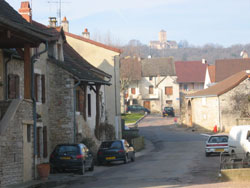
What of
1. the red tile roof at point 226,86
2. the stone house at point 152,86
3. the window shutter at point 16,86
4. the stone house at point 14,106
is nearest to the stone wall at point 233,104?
the red tile roof at point 226,86

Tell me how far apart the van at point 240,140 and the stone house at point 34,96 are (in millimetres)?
9037

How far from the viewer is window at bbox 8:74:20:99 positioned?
2381 centimetres

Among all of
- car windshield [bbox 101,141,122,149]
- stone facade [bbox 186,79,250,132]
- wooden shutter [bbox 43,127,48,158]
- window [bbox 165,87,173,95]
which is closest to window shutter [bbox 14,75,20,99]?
wooden shutter [bbox 43,127,48,158]

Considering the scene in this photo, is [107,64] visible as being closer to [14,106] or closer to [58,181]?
[58,181]

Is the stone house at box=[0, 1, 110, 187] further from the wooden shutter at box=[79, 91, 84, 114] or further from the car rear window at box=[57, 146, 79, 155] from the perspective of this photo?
the car rear window at box=[57, 146, 79, 155]

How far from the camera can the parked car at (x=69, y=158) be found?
24.8m

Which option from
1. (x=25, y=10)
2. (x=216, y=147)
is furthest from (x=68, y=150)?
(x=216, y=147)

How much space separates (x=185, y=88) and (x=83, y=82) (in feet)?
227

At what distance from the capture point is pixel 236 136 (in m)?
29.0

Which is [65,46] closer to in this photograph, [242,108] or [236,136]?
[236,136]

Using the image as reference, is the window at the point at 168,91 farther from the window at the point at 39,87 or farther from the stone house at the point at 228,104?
the window at the point at 39,87

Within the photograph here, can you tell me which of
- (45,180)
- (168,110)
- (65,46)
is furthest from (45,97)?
(168,110)

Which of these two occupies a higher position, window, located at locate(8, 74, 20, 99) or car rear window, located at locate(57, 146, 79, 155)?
window, located at locate(8, 74, 20, 99)

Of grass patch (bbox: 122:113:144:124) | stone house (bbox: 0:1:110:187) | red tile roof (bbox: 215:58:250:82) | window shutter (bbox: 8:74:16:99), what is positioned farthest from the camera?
red tile roof (bbox: 215:58:250:82)
